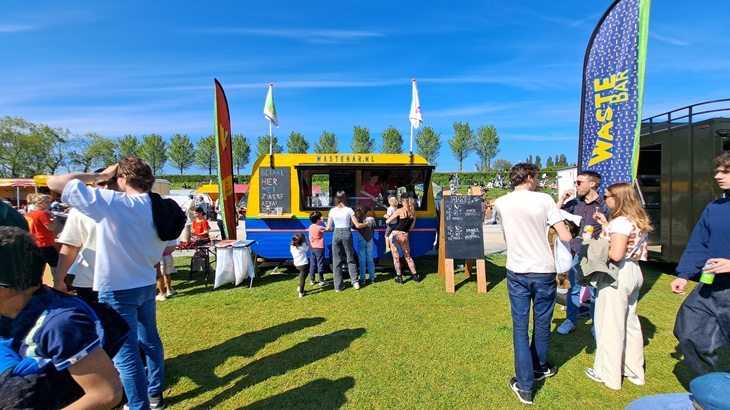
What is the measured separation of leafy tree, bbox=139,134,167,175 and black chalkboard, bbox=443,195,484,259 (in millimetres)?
A: 70770

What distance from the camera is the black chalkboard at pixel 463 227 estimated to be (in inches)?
249

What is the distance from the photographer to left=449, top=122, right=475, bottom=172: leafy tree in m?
68.9

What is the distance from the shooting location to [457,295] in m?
5.76

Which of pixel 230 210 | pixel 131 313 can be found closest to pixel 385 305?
pixel 131 313

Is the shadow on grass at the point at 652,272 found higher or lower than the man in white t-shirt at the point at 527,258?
lower

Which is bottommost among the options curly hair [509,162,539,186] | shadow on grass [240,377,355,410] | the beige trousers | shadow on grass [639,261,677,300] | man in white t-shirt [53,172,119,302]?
shadow on grass [639,261,677,300]

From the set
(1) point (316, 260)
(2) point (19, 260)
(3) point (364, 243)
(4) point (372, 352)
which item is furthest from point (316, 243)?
(2) point (19, 260)

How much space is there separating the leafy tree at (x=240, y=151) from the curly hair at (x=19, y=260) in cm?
7113

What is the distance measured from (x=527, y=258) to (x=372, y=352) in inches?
76.6

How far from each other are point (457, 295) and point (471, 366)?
2.36 metres

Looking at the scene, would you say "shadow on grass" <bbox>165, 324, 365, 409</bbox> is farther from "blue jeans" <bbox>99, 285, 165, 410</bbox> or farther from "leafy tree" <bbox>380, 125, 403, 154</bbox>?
"leafy tree" <bbox>380, 125, 403, 154</bbox>

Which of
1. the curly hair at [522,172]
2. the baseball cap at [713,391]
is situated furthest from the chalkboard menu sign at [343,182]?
the baseball cap at [713,391]

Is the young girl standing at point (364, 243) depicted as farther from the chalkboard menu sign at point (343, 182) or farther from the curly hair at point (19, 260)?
the curly hair at point (19, 260)

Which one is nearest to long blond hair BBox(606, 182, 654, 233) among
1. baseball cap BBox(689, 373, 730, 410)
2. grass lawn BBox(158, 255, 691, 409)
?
grass lawn BBox(158, 255, 691, 409)
